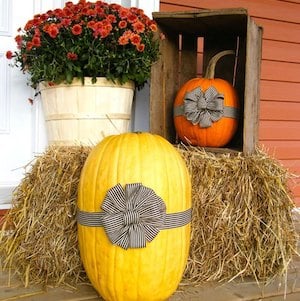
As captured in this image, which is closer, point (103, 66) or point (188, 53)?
point (103, 66)

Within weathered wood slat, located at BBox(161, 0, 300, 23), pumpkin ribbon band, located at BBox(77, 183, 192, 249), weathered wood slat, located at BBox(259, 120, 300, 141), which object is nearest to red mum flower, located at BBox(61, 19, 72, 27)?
pumpkin ribbon band, located at BBox(77, 183, 192, 249)

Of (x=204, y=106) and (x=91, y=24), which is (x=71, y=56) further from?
(x=204, y=106)

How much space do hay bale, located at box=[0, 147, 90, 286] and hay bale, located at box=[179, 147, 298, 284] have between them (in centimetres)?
42

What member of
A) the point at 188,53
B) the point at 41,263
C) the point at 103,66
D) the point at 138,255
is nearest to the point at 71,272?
the point at 41,263

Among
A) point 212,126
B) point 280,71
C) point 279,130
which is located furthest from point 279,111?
point 212,126

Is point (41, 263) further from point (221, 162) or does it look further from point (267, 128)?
point (267, 128)

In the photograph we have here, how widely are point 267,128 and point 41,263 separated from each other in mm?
1926

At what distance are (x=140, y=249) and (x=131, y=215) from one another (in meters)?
0.10

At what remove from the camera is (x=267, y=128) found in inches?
109

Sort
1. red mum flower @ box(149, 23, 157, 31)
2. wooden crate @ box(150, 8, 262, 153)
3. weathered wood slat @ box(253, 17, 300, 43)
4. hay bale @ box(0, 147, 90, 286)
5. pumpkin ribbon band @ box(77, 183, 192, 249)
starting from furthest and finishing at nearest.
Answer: weathered wood slat @ box(253, 17, 300, 43), red mum flower @ box(149, 23, 157, 31), wooden crate @ box(150, 8, 262, 153), hay bale @ box(0, 147, 90, 286), pumpkin ribbon band @ box(77, 183, 192, 249)

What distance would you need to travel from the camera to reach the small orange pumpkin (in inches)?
62.2

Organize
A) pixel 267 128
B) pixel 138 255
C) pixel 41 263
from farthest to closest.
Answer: pixel 267 128 < pixel 41 263 < pixel 138 255

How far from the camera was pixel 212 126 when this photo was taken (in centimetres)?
162

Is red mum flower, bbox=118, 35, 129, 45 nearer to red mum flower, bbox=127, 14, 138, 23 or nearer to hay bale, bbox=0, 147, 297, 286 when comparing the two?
red mum flower, bbox=127, 14, 138, 23
